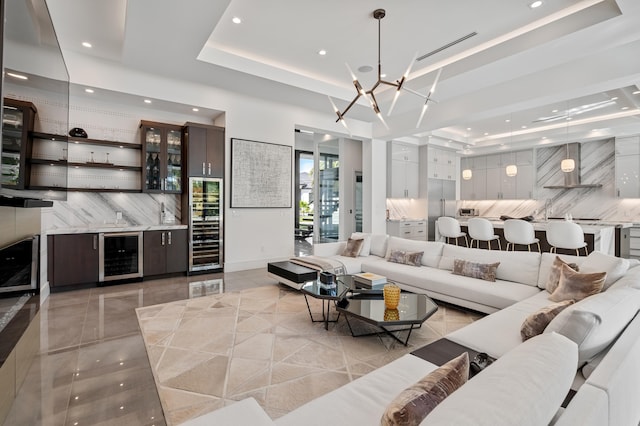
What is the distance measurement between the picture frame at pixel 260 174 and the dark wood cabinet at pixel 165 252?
3.65ft

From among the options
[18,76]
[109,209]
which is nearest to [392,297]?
[18,76]

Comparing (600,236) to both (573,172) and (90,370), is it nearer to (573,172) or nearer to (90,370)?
(573,172)

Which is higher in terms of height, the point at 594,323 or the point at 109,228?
the point at 109,228

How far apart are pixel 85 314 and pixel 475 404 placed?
4.21 metres

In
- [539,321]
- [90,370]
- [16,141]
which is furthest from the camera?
[90,370]

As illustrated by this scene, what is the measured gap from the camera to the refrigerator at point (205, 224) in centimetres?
555

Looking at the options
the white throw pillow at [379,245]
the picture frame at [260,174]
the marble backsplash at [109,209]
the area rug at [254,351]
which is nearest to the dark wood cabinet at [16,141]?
the area rug at [254,351]

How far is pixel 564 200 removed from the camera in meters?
8.73

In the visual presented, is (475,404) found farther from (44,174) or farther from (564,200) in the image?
(564,200)

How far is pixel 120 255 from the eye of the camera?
4.95 metres

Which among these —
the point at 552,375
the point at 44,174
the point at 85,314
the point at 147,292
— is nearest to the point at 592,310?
the point at 552,375

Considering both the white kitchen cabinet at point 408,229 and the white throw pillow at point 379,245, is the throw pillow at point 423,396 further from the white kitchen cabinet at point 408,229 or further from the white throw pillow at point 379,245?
the white kitchen cabinet at point 408,229

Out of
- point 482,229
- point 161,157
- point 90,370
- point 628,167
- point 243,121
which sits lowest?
point 90,370

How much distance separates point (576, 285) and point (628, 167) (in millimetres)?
6991
